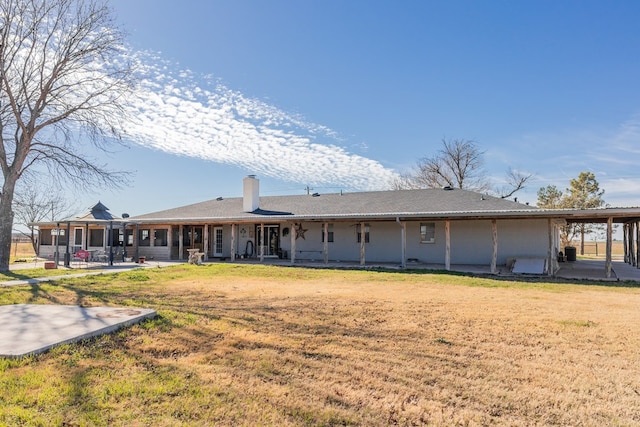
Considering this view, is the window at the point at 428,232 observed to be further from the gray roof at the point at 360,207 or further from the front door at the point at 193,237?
the front door at the point at 193,237

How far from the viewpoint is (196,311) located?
24.0ft

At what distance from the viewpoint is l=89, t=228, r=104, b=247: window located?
24219 mm

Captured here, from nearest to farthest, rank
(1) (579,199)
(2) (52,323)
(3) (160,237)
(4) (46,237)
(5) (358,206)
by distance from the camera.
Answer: (2) (52,323), (5) (358,206), (3) (160,237), (4) (46,237), (1) (579,199)

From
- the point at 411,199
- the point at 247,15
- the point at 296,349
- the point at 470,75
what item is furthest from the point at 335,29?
the point at 296,349

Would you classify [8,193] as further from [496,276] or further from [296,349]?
[496,276]

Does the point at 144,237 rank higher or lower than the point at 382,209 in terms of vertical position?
lower

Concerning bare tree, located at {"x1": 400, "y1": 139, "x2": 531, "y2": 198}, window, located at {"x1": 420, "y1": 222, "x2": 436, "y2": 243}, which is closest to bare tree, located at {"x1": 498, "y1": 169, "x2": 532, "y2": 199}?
bare tree, located at {"x1": 400, "y1": 139, "x2": 531, "y2": 198}

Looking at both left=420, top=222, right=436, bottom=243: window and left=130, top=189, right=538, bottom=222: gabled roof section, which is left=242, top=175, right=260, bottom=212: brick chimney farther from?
left=420, top=222, right=436, bottom=243: window

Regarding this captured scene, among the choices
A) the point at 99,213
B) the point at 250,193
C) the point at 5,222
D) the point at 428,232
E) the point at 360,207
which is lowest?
the point at 428,232

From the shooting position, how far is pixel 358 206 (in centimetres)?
1994

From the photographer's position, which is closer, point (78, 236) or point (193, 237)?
point (193, 237)

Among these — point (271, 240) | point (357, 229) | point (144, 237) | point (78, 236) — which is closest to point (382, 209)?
point (357, 229)

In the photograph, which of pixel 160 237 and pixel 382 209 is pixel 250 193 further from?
pixel 382 209

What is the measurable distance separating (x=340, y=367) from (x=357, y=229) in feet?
51.3
